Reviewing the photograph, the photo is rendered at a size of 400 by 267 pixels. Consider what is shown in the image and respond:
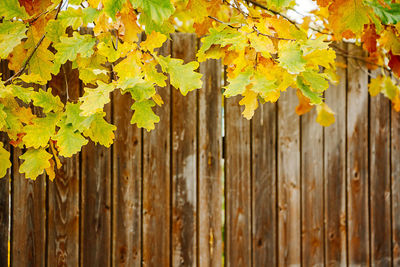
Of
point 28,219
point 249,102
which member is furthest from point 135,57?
point 28,219

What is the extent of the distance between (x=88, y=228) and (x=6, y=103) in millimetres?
809

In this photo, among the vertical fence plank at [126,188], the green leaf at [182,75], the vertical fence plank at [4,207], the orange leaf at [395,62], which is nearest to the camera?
the green leaf at [182,75]

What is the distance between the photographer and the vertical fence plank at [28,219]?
1694mm

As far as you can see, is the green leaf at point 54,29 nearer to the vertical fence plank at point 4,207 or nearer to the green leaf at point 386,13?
the vertical fence plank at point 4,207

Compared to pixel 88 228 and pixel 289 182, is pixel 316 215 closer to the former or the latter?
pixel 289 182

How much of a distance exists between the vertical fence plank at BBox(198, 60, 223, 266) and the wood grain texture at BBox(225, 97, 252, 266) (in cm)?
5

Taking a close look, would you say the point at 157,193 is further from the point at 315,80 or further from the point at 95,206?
the point at 315,80

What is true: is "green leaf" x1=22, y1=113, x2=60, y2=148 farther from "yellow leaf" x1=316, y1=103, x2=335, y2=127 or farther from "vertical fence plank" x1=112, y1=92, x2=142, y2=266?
"yellow leaf" x1=316, y1=103, x2=335, y2=127

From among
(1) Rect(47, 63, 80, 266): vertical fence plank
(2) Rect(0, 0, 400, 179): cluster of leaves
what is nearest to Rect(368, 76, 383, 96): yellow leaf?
(2) Rect(0, 0, 400, 179): cluster of leaves

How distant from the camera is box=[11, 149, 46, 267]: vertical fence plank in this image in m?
1.69

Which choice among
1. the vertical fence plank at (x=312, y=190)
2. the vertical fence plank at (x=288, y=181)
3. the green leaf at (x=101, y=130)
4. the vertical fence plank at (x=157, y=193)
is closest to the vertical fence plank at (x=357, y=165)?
the vertical fence plank at (x=312, y=190)

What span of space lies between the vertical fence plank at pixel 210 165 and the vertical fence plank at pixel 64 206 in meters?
0.63

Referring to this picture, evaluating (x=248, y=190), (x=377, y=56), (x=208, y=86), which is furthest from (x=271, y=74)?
(x=377, y=56)

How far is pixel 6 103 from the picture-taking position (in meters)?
1.20
